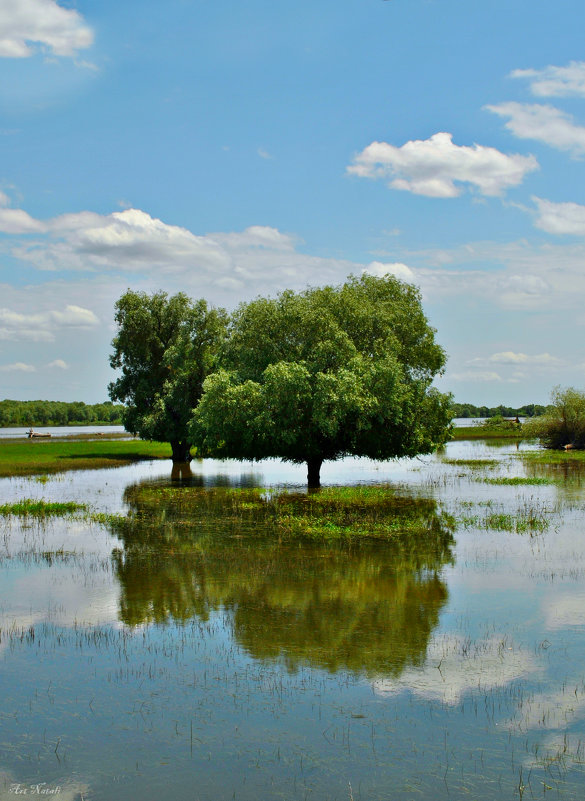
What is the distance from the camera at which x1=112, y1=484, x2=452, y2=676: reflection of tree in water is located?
13766 millimetres

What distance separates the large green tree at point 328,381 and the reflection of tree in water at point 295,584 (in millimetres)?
9103

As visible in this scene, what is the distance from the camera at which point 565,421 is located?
284 ft

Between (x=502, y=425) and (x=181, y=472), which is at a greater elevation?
(x=502, y=425)

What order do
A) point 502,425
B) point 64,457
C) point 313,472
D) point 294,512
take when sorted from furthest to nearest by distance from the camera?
1. point 502,425
2. point 64,457
3. point 313,472
4. point 294,512

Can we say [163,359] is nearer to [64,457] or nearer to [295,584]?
[64,457]

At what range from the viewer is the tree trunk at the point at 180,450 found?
68.3m

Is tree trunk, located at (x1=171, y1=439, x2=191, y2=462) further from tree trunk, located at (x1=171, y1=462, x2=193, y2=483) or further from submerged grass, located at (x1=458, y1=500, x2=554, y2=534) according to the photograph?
submerged grass, located at (x1=458, y1=500, x2=554, y2=534)

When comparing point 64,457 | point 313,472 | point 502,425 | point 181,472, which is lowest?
point 181,472

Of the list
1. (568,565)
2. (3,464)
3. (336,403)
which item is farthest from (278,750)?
(3,464)

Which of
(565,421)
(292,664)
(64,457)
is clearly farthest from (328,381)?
(565,421)

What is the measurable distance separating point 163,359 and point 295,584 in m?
50.0

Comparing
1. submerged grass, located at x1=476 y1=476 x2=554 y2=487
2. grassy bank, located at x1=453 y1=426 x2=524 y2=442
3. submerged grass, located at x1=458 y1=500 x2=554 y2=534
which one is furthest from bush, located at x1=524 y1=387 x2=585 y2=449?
submerged grass, located at x1=458 y1=500 x2=554 y2=534

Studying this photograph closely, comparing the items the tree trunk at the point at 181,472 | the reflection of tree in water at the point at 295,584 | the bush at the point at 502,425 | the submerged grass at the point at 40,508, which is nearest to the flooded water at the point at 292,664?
the reflection of tree in water at the point at 295,584

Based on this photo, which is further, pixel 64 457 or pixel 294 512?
pixel 64 457
